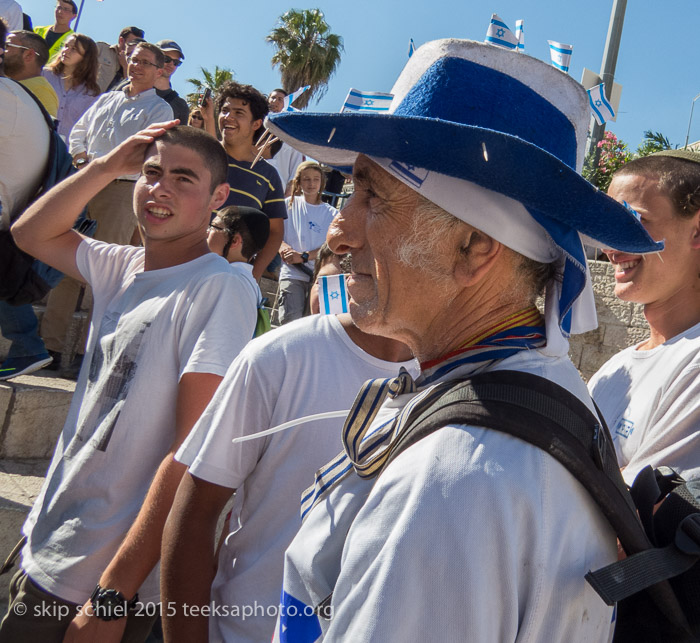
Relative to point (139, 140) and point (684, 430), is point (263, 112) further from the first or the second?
point (684, 430)

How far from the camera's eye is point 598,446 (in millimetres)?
1026

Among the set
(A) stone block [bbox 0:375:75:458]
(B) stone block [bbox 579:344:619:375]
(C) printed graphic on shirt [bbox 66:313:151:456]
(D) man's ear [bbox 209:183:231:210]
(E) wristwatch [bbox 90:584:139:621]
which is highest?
(D) man's ear [bbox 209:183:231:210]

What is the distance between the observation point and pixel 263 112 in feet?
18.0

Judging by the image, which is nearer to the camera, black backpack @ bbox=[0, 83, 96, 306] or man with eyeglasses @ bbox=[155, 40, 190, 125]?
black backpack @ bbox=[0, 83, 96, 306]

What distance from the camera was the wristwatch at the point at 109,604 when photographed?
2.08m

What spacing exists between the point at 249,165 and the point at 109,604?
3.89 meters

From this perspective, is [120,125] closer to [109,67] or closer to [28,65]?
[28,65]

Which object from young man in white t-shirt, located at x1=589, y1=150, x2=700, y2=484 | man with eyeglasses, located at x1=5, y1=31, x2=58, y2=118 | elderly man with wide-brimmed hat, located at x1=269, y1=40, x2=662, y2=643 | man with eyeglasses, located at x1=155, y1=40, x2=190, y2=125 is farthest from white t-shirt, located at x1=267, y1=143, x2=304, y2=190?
elderly man with wide-brimmed hat, located at x1=269, y1=40, x2=662, y2=643

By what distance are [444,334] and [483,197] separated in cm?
26

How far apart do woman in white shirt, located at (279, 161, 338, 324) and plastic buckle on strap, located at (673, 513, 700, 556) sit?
5.57 metres

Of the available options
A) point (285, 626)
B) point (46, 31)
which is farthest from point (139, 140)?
point (46, 31)

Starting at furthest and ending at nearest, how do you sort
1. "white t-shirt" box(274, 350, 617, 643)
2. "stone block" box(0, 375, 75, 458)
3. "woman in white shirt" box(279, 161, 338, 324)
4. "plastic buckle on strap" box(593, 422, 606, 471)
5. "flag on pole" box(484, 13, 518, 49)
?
"woman in white shirt" box(279, 161, 338, 324) < "stone block" box(0, 375, 75, 458) < "flag on pole" box(484, 13, 518, 49) < "plastic buckle on strap" box(593, 422, 606, 471) < "white t-shirt" box(274, 350, 617, 643)

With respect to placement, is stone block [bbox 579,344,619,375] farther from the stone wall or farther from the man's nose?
the man's nose

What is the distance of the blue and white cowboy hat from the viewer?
1.13m
